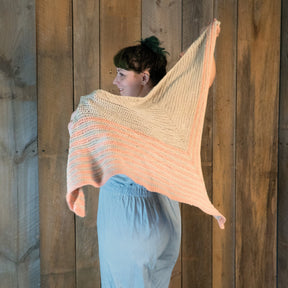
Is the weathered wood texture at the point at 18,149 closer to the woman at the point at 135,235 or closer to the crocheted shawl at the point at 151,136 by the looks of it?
the woman at the point at 135,235

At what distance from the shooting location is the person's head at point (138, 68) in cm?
113

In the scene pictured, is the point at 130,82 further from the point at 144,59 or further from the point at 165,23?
the point at 165,23

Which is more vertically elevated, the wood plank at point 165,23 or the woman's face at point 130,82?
the wood plank at point 165,23

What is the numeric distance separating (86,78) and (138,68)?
13.3 inches

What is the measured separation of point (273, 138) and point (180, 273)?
79cm

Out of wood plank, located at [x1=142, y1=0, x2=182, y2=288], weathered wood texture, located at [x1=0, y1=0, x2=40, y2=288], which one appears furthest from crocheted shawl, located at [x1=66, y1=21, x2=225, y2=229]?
weathered wood texture, located at [x1=0, y1=0, x2=40, y2=288]

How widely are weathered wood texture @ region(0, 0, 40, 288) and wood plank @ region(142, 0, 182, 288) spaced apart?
1.52ft

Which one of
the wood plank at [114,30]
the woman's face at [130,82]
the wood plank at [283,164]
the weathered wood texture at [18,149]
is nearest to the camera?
the woman's face at [130,82]

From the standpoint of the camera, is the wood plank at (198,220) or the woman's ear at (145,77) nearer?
the woman's ear at (145,77)

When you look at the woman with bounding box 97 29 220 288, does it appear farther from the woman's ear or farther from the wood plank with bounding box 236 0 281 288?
the wood plank with bounding box 236 0 281 288

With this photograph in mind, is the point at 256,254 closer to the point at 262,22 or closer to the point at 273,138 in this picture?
the point at 273,138

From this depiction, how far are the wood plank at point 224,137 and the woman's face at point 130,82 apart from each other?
0.55 metres

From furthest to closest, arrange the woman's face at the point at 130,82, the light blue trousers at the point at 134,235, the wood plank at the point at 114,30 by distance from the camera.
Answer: the wood plank at the point at 114,30 → the woman's face at the point at 130,82 → the light blue trousers at the point at 134,235

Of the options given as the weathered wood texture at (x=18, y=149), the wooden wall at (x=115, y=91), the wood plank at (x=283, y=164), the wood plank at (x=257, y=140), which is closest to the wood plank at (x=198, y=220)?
the wooden wall at (x=115, y=91)
